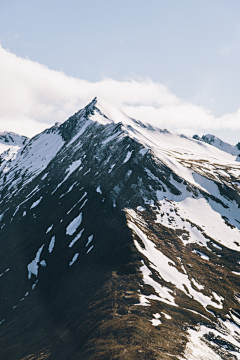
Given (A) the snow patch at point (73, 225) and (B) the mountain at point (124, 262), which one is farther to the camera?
(A) the snow patch at point (73, 225)

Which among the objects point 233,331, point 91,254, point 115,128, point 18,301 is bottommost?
point 18,301

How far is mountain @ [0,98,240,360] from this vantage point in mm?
40031

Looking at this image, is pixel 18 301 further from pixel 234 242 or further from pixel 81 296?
pixel 234 242

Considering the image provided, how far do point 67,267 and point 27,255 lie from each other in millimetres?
33240

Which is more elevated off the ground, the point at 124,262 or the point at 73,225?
the point at 124,262

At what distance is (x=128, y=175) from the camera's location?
104688 mm

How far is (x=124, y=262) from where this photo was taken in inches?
2309

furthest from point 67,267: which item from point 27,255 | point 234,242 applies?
point 234,242

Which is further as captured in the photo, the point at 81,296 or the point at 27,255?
the point at 27,255

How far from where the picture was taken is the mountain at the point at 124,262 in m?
40.0

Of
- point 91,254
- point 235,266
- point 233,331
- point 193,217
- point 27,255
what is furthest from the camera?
point 27,255

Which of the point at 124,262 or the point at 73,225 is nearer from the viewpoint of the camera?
the point at 124,262

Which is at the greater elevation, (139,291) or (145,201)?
(145,201)

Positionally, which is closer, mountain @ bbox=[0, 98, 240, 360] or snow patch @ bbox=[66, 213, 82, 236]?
mountain @ bbox=[0, 98, 240, 360]
